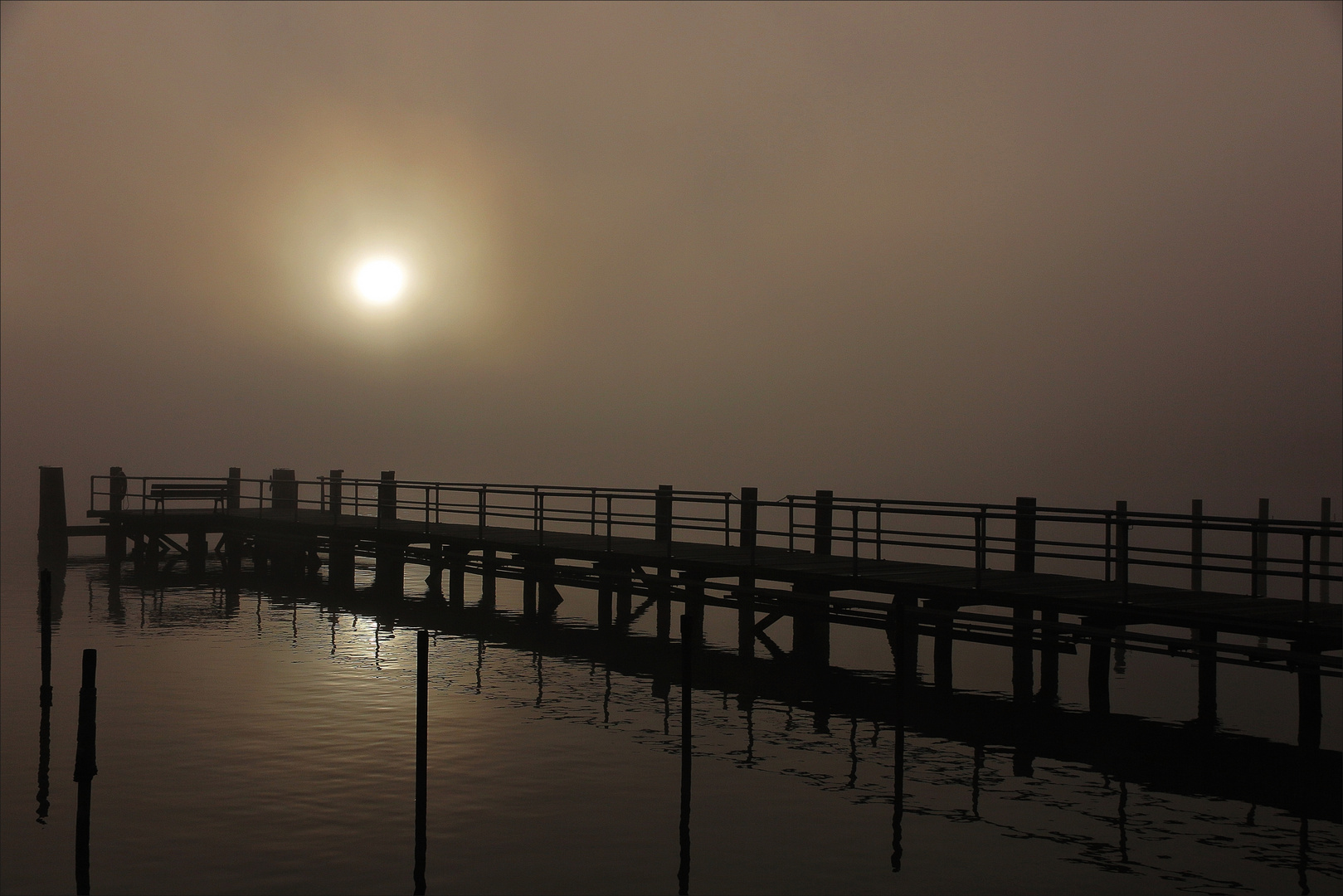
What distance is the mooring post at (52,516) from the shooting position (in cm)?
4478

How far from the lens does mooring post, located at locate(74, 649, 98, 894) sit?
11258mm

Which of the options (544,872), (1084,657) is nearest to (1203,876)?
(544,872)

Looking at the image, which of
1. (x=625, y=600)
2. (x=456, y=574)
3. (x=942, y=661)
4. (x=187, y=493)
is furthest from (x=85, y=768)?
(x=187, y=493)

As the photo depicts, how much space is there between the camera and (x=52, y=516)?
45.6 meters

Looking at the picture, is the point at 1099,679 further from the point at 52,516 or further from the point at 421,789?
the point at 52,516

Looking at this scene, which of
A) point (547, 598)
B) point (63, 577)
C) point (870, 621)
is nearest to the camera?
point (870, 621)

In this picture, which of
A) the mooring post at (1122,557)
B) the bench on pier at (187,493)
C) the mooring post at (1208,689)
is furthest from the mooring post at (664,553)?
the bench on pier at (187,493)

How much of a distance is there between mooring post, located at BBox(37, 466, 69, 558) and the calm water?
2446 cm

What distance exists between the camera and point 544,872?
11461 mm

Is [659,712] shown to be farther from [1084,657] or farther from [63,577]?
[63,577]

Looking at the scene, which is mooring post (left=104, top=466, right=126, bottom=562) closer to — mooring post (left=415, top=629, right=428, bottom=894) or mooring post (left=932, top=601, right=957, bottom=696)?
mooring post (left=932, top=601, right=957, bottom=696)

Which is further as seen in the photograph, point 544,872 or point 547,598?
point 547,598

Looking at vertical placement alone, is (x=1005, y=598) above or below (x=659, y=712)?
above

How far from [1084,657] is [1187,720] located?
24.0ft
